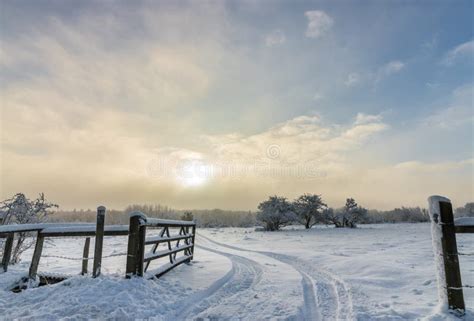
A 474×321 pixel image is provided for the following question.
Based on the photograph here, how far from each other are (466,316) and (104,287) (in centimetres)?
584

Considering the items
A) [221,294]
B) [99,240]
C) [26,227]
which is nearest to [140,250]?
[99,240]

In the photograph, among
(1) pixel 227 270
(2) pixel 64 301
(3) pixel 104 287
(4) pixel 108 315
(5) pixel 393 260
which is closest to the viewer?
(4) pixel 108 315

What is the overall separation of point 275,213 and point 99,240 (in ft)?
96.1

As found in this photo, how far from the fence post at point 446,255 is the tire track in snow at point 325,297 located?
151 centimetres

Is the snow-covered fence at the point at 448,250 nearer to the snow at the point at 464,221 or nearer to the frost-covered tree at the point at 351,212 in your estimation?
the snow at the point at 464,221

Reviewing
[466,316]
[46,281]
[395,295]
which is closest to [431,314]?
[466,316]

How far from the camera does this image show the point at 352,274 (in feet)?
23.2

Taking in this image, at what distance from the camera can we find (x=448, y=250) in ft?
13.8

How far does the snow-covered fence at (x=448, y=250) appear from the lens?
13.4 ft

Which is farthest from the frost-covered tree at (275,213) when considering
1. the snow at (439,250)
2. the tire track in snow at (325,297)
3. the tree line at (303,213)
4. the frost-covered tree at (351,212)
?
the snow at (439,250)

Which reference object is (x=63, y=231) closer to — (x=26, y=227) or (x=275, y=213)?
(x=26, y=227)

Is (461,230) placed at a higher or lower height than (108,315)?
higher

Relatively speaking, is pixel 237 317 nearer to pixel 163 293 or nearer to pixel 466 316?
pixel 163 293

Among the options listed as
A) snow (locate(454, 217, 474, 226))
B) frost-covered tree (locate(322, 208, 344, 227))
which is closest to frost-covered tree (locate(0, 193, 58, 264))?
snow (locate(454, 217, 474, 226))
